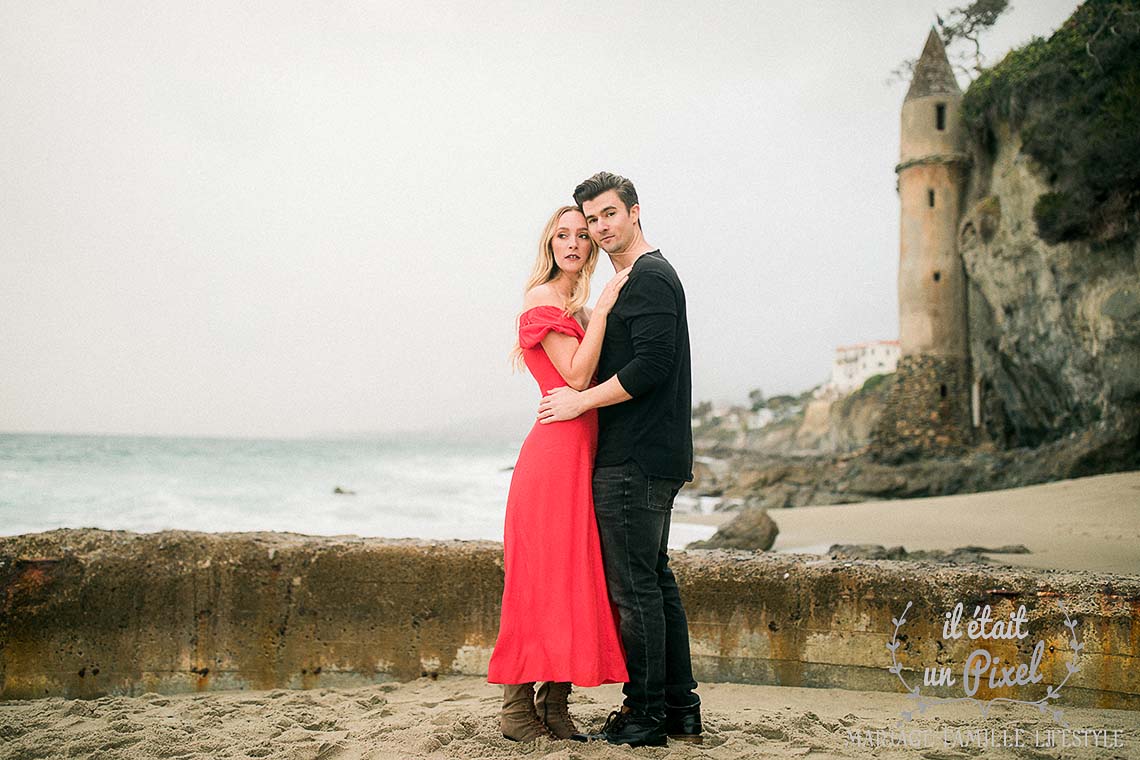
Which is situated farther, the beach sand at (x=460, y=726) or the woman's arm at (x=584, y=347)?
the woman's arm at (x=584, y=347)

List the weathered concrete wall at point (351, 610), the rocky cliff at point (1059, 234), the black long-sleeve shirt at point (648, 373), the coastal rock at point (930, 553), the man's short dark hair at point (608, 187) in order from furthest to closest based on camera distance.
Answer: the rocky cliff at point (1059, 234)
the coastal rock at point (930, 553)
the weathered concrete wall at point (351, 610)
the man's short dark hair at point (608, 187)
the black long-sleeve shirt at point (648, 373)

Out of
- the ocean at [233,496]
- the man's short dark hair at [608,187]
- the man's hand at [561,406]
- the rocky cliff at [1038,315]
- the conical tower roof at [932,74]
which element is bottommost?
the ocean at [233,496]

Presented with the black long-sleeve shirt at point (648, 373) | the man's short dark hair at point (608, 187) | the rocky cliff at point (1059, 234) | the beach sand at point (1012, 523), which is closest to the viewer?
the black long-sleeve shirt at point (648, 373)

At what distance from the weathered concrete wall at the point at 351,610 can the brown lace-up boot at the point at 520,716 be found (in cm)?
89

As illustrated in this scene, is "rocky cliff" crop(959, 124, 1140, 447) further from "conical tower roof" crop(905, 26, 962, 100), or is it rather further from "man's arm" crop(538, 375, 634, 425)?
"man's arm" crop(538, 375, 634, 425)

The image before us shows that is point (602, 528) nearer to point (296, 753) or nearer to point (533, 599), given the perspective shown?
point (533, 599)

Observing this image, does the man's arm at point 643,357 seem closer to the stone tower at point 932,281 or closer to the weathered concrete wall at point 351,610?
the weathered concrete wall at point 351,610

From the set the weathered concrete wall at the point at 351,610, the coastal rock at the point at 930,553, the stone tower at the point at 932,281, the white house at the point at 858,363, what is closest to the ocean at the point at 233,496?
the coastal rock at the point at 930,553

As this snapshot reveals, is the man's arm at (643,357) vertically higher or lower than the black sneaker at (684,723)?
higher

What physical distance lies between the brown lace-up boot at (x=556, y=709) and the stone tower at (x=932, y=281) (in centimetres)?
2264

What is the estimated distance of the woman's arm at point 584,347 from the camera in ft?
9.88

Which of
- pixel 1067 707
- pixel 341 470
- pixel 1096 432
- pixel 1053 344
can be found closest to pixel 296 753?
pixel 1067 707

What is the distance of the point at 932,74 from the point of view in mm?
24250

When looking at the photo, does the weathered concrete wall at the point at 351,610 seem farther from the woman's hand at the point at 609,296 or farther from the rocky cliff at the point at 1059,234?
the rocky cliff at the point at 1059,234
